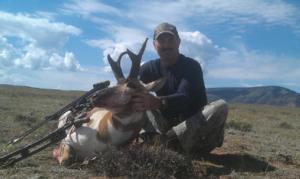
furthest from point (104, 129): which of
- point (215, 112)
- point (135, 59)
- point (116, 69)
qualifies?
point (215, 112)

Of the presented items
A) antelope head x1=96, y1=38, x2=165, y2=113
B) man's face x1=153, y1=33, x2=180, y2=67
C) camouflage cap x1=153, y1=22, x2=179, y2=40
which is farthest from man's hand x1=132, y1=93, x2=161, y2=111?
camouflage cap x1=153, y1=22, x2=179, y2=40

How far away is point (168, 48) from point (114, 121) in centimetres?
169

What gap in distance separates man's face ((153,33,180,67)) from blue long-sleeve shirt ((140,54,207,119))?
11 cm

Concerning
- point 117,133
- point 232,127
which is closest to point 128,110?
point 117,133

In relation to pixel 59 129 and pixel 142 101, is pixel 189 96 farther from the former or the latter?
pixel 59 129

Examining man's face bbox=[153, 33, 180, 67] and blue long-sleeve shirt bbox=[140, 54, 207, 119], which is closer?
blue long-sleeve shirt bbox=[140, 54, 207, 119]

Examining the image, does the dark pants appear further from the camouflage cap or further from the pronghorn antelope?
the camouflage cap

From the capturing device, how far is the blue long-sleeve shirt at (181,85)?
307 inches

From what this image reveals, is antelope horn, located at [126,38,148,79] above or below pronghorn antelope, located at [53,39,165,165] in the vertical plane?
above

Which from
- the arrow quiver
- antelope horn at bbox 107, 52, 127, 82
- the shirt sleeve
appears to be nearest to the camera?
the arrow quiver

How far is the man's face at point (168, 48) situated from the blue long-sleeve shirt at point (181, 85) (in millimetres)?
105

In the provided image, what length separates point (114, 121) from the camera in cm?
725

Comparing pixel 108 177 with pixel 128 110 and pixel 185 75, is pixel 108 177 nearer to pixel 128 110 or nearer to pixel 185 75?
pixel 128 110

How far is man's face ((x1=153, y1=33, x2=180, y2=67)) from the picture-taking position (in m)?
8.23
